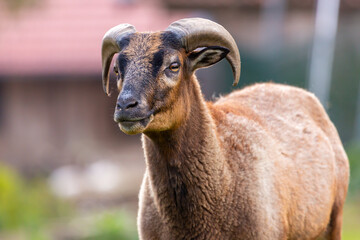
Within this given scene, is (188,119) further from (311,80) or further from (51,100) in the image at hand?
(51,100)

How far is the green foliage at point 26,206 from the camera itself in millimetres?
12289

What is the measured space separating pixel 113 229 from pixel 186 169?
624 cm

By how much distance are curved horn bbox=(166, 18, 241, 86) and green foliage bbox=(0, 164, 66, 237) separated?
23.4 feet

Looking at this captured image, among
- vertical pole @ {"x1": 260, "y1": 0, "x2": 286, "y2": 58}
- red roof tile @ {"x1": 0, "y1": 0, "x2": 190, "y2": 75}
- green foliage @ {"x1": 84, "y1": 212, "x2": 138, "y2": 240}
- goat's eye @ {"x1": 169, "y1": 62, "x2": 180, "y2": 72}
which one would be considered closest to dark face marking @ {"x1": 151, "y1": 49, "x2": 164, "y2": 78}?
goat's eye @ {"x1": 169, "y1": 62, "x2": 180, "y2": 72}

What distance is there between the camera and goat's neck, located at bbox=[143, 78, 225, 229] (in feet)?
18.1

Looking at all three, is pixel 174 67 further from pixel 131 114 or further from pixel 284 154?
pixel 284 154

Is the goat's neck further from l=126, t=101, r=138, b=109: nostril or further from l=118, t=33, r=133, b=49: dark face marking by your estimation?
l=118, t=33, r=133, b=49: dark face marking

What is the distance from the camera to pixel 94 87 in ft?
68.0

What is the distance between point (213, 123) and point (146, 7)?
1762 centimetres

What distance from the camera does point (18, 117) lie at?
66.4ft

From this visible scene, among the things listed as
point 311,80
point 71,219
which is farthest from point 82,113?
point 311,80

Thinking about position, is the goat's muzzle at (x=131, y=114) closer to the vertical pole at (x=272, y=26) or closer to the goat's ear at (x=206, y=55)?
the goat's ear at (x=206, y=55)

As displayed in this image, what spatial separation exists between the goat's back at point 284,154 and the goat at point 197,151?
1 cm

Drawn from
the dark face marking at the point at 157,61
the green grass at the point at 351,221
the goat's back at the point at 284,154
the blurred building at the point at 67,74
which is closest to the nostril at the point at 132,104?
the dark face marking at the point at 157,61
